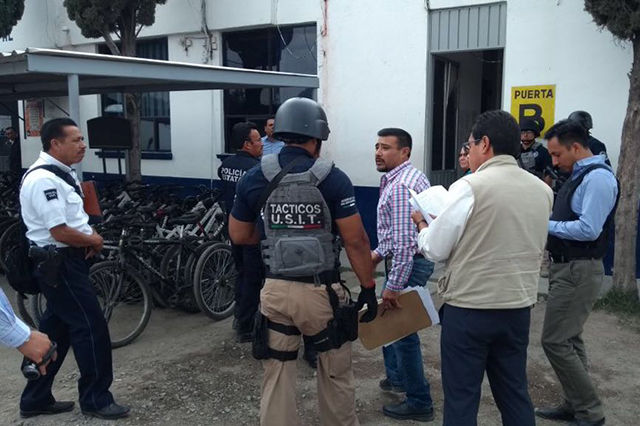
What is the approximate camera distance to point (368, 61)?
8430 millimetres

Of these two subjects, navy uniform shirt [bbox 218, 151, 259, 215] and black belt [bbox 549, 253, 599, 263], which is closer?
black belt [bbox 549, 253, 599, 263]

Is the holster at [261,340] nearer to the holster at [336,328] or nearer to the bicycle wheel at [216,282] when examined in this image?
the holster at [336,328]

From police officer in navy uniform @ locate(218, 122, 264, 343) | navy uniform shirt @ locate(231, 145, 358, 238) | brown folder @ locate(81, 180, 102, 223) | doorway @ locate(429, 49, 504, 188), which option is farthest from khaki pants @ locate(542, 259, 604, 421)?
doorway @ locate(429, 49, 504, 188)

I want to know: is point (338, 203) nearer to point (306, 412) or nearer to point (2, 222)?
point (306, 412)

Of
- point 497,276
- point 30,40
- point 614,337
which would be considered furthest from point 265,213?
point 30,40

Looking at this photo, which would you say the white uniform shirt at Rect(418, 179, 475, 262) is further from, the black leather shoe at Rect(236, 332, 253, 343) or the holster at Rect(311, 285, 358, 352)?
the black leather shoe at Rect(236, 332, 253, 343)

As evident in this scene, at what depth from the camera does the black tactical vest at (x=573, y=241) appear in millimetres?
3559

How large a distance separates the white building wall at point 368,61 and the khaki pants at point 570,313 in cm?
385

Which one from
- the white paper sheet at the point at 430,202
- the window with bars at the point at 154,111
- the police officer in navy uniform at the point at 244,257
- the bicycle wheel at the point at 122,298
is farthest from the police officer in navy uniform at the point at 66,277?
the window with bars at the point at 154,111

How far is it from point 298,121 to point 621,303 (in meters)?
4.47

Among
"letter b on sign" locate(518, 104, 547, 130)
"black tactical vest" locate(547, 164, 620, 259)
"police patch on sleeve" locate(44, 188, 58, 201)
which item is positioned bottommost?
"black tactical vest" locate(547, 164, 620, 259)

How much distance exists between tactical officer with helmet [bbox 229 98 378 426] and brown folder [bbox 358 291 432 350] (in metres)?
0.49

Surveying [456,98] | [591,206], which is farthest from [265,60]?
[591,206]

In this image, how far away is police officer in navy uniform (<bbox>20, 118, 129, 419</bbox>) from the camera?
372cm
